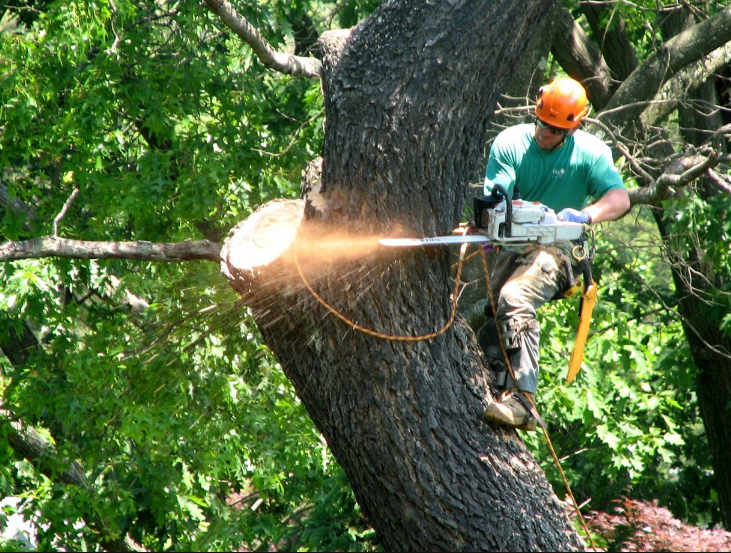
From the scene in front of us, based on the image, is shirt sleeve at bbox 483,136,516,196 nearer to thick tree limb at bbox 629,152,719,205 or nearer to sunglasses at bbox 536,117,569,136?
sunglasses at bbox 536,117,569,136

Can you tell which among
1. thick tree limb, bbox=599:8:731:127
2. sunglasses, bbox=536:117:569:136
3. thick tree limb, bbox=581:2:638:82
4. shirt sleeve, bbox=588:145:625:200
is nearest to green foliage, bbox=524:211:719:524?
thick tree limb, bbox=599:8:731:127

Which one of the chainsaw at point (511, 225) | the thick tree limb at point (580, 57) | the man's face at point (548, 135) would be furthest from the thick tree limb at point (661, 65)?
the chainsaw at point (511, 225)

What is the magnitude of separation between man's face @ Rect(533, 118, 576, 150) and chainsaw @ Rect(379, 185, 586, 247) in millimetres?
558

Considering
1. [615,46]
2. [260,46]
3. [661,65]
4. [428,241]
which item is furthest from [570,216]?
[615,46]

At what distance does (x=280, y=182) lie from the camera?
697cm

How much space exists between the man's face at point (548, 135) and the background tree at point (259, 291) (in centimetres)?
53

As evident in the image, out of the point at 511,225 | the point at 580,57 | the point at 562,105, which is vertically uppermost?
the point at 580,57

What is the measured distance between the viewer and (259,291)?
321 cm

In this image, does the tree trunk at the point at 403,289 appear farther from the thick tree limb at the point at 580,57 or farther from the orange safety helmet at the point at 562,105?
the thick tree limb at the point at 580,57

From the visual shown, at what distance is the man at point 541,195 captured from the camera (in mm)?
3613

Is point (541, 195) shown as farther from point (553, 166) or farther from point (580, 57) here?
point (580, 57)

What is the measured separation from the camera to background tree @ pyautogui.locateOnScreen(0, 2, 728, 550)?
305 centimetres

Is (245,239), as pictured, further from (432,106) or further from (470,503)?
(470,503)

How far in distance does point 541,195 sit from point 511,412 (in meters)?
1.32
